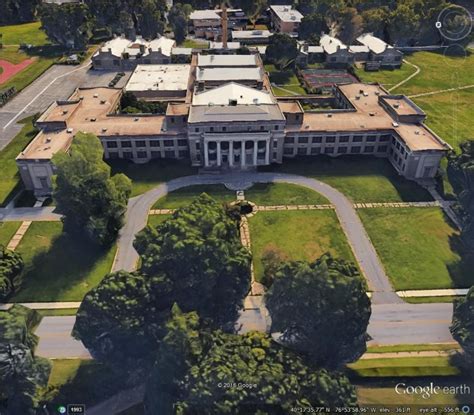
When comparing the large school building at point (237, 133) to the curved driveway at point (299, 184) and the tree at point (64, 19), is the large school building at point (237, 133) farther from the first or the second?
the tree at point (64, 19)

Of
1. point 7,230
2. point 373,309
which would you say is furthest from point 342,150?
point 7,230

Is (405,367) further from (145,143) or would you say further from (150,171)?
(145,143)

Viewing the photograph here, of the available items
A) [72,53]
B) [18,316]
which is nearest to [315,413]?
[18,316]

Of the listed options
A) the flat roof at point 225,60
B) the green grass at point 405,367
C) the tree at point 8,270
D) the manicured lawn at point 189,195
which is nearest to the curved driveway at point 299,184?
the manicured lawn at point 189,195

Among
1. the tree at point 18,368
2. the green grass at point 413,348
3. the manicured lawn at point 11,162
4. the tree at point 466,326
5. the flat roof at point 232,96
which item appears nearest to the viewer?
the tree at point 18,368

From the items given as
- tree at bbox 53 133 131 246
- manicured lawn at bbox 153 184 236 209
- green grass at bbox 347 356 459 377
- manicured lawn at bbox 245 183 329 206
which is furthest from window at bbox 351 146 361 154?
tree at bbox 53 133 131 246

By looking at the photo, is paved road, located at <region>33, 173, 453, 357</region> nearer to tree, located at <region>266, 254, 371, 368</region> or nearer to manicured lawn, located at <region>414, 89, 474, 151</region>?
tree, located at <region>266, 254, 371, 368</region>
